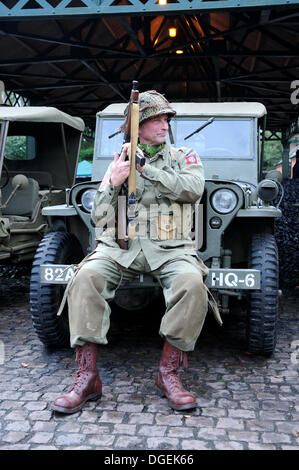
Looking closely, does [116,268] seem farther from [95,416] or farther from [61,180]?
[61,180]

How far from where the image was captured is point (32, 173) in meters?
6.27

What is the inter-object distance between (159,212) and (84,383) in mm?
1073

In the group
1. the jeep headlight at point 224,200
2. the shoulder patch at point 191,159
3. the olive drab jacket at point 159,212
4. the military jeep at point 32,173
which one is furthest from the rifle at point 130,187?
the military jeep at point 32,173

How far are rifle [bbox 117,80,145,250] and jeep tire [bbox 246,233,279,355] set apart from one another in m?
0.96

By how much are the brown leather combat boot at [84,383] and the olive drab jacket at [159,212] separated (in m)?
0.54

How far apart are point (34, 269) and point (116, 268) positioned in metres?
0.88

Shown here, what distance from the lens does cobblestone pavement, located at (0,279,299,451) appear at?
94.1 inches

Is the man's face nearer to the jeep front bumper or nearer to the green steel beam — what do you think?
the jeep front bumper

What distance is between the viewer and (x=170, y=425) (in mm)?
2533

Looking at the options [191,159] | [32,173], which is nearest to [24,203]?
[32,173]

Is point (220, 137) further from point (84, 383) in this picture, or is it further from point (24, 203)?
point (84, 383)

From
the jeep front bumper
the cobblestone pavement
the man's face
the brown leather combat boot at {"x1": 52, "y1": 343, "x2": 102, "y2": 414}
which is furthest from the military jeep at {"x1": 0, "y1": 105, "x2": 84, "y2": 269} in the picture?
the brown leather combat boot at {"x1": 52, "y1": 343, "x2": 102, "y2": 414}

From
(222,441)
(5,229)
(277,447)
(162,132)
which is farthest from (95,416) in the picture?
(5,229)

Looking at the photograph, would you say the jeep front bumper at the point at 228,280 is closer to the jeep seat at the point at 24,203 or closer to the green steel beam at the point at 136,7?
the jeep seat at the point at 24,203
